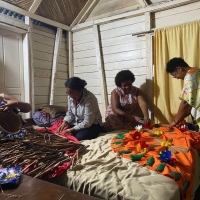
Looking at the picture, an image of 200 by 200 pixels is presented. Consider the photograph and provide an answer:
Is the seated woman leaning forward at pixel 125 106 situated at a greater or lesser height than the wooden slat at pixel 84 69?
lesser

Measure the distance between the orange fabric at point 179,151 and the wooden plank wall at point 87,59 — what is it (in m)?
1.89

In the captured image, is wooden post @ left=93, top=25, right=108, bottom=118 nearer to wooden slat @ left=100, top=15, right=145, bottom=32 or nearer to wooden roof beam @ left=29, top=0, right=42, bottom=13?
wooden slat @ left=100, top=15, right=145, bottom=32

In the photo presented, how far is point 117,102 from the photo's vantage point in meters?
3.35

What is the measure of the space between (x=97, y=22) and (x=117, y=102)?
1706mm

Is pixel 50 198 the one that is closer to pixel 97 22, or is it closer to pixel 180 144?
pixel 180 144

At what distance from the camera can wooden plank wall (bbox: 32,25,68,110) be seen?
3.96 m

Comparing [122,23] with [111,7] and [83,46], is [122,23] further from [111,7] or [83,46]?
[83,46]

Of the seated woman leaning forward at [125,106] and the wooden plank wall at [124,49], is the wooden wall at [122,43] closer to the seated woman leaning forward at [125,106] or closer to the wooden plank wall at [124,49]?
the wooden plank wall at [124,49]

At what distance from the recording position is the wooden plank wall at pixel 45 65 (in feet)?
13.0

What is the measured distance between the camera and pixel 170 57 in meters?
3.33

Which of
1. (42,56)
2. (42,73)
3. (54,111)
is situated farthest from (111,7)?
(54,111)

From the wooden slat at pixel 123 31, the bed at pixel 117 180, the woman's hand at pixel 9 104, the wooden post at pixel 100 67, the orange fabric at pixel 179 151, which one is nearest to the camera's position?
the bed at pixel 117 180

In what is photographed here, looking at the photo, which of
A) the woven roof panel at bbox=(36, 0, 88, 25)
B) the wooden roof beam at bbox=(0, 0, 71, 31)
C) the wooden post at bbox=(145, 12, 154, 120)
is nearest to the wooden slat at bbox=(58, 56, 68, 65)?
the wooden roof beam at bbox=(0, 0, 71, 31)

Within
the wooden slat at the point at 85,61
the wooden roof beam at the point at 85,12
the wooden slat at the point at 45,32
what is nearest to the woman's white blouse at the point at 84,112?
the wooden slat at the point at 85,61
